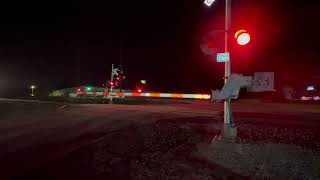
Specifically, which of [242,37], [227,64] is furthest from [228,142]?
[242,37]

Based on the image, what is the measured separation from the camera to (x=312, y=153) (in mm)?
8648

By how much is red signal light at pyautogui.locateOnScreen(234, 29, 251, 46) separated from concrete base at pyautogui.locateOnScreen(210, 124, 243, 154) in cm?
239

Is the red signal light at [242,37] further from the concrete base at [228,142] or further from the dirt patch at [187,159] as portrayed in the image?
the dirt patch at [187,159]

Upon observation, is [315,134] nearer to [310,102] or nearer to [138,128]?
[138,128]

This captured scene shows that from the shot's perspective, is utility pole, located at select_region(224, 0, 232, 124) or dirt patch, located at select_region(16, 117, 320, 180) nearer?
dirt patch, located at select_region(16, 117, 320, 180)

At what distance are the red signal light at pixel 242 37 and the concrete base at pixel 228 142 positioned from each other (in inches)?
94.2

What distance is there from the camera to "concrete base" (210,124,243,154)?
8703 millimetres

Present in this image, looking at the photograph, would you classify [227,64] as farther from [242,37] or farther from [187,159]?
[187,159]

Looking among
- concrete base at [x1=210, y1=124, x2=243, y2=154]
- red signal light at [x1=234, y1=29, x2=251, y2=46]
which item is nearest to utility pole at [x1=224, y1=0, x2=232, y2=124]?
concrete base at [x1=210, y1=124, x2=243, y2=154]

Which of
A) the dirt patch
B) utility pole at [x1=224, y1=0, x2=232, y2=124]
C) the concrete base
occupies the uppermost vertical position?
utility pole at [x1=224, y1=0, x2=232, y2=124]

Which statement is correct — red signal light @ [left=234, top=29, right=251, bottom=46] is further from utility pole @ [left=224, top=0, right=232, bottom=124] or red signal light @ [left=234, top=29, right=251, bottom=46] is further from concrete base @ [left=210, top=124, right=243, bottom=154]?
concrete base @ [left=210, top=124, right=243, bottom=154]

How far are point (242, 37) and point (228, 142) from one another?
2.72m

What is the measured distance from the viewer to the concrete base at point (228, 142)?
870 cm

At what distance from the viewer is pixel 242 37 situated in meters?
8.05
